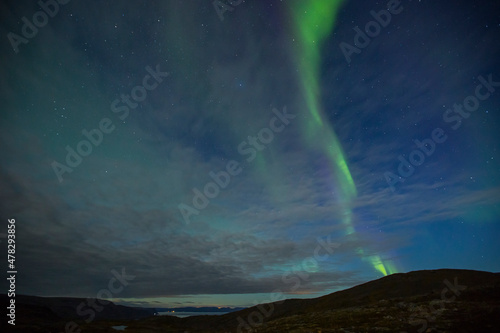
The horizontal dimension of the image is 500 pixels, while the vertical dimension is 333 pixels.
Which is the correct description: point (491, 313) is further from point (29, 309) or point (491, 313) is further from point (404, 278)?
point (29, 309)

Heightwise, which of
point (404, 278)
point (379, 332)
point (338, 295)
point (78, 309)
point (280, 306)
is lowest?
point (78, 309)

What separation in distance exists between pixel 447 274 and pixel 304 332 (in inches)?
2563

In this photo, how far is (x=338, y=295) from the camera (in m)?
86.2

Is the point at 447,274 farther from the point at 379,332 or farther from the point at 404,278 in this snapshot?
the point at 379,332

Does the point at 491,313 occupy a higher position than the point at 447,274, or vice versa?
the point at 491,313

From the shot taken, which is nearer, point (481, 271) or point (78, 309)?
point (481, 271)

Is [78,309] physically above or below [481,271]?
below

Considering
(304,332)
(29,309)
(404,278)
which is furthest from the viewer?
(29,309)

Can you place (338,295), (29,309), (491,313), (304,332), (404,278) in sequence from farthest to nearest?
(29,309)
(338,295)
(404,278)
(304,332)
(491,313)

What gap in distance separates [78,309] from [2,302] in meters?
84.9

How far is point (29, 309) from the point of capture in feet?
383

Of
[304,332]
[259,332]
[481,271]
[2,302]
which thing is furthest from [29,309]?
[481,271]

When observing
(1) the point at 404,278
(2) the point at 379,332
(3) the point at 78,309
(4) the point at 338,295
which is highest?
(2) the point at 379,332

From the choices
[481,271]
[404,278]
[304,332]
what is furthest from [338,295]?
[304,332]
